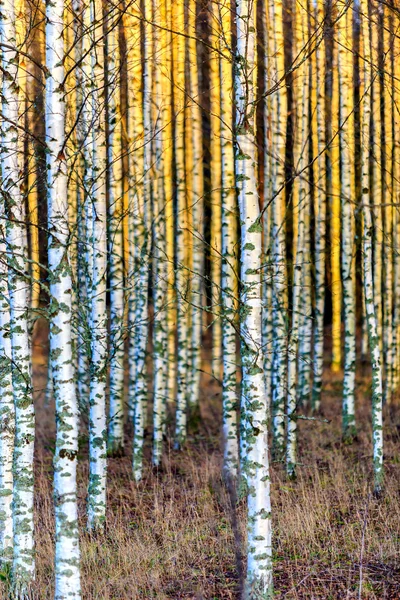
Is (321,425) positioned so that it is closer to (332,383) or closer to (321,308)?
(321,308)

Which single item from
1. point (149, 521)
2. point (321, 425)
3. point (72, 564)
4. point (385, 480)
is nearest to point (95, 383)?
point (149, 521)

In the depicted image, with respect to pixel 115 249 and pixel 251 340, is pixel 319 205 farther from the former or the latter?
pixel 251 340

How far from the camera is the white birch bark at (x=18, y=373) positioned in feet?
18.3

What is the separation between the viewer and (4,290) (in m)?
6.16

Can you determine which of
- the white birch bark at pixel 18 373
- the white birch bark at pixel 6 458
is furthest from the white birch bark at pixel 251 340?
the white birch bark at pixel 6 458

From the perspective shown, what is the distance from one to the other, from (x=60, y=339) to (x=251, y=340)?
56.4 inches

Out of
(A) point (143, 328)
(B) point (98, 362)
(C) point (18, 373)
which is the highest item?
(A) point (143, 328)

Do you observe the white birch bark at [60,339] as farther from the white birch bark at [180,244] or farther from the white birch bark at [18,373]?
the white birch bark at [180,244]

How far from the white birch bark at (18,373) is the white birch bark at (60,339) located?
0.87m

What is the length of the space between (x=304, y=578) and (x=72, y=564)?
1887 millimetres

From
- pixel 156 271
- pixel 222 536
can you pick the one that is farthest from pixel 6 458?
pixel 156 271

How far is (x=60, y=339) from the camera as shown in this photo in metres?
4.64

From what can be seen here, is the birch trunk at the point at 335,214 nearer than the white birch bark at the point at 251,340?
No

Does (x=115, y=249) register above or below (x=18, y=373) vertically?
above
